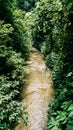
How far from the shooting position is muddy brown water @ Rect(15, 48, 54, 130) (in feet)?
21.5

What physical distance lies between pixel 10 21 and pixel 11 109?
6.00 meters

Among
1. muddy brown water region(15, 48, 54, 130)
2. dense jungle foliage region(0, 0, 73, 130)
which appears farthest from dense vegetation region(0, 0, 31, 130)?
muddy brown water region(15, 48, 54, 130)

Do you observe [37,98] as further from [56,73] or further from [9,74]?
[9,74]

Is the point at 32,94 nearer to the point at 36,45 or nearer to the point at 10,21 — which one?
the point at 10,21

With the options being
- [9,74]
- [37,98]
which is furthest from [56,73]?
[9,74]

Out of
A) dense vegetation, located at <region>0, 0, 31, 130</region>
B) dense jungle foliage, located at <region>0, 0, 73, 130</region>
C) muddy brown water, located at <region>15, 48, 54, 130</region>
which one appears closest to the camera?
dense jungle foliage, located at <region>0, 0, 73, 130</region>

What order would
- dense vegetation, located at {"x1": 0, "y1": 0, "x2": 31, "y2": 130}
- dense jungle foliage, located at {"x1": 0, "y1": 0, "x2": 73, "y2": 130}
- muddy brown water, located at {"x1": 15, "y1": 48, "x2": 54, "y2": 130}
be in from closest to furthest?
dense jungle foliage, located at {"x1": 0, "y1": 0, "x2": 73, "y2": 130}, dense vegetation, located at {"x1": 0, "y1": 0, "x2": 31, "y2": 130}, muddy brown water, located at {"x1": 15, "y1": 48, "x2": 54, "y2": 130}

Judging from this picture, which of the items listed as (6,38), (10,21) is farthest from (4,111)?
(10,21)

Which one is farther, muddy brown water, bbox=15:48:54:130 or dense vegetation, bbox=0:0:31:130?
muddy brown water, bbox=15:48:54:130

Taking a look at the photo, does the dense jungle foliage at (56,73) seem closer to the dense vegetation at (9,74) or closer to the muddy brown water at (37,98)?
the dense vegetation at (9,74)

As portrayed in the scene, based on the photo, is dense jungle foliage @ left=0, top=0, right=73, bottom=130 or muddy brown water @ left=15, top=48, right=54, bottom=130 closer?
dense jungle foliage @ left=0, top=0, right=73, bottom=130

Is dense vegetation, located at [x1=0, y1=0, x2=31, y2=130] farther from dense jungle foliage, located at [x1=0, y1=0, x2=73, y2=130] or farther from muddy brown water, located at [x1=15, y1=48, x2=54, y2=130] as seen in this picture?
muddy brown water, located at [x1=15, y1=48, x2=54, y2=130]

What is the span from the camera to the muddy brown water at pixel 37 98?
655 centimetres

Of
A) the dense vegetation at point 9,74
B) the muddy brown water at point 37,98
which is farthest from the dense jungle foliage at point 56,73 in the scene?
the muddy brown water at point 37,98
